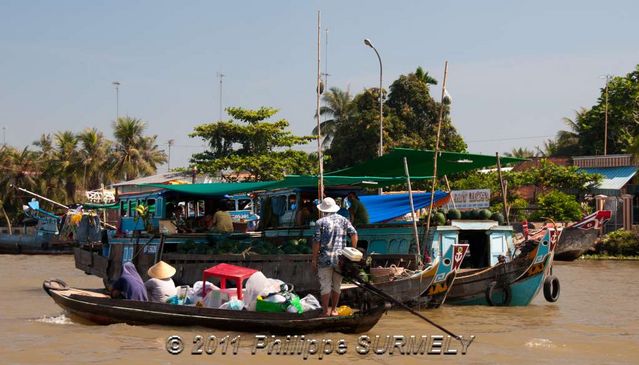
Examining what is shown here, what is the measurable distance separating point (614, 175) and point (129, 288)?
29093 mm

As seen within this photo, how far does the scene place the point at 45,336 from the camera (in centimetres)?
1250

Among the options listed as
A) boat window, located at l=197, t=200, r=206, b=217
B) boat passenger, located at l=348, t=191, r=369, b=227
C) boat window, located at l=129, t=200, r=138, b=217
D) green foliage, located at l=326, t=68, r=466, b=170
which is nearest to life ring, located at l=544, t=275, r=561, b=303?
boat passenger, located at l=348, t=191, r=369, b=227

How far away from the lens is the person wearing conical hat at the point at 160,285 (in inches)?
504

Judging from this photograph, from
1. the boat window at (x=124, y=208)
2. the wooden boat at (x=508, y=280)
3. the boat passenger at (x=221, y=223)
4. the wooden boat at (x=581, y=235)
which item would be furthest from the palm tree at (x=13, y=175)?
the wooden boat at (x=508, y=280)

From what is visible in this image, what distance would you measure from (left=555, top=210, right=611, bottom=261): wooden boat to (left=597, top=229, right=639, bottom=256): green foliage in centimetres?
186

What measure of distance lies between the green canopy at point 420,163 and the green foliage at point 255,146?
59.8ft

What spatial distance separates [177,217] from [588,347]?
10196mm

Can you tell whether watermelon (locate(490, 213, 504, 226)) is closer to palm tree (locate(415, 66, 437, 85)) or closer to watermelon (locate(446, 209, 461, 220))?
watermelon (locate(446, 209, 461, 220))

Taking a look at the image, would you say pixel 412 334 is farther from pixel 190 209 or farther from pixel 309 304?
pixel 190 209

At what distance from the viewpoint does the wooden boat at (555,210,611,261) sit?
30391 millimetres

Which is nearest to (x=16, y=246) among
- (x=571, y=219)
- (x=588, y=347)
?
(x=571, y=219)

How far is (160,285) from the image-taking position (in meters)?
12.8

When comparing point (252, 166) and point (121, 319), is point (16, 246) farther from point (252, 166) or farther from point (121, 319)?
point (121, 319)

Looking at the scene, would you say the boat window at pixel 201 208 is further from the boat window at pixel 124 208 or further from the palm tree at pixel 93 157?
the palm tree at pixel 93 157
